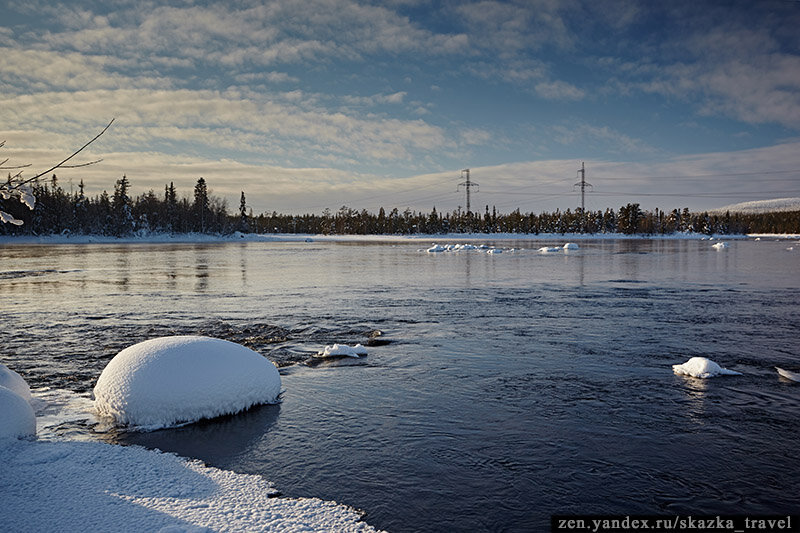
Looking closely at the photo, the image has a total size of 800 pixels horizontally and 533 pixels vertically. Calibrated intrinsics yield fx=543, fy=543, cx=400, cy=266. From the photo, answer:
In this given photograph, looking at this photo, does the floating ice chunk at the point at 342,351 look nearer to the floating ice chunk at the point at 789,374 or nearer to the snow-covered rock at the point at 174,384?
the snow-covered rock at the point at 174,384

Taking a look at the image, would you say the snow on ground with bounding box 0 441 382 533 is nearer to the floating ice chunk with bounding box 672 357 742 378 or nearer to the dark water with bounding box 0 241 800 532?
the dark water with bounding box 0 241 800 532

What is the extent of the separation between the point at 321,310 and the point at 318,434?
9810 millimetres

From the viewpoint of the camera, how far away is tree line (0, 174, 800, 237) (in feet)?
322

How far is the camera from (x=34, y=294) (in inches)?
782

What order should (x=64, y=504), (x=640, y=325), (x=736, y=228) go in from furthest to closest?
(x=736, y=228)
(x=640, y=325)
(x=64, y=504)

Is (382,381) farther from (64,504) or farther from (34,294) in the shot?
(34,294)

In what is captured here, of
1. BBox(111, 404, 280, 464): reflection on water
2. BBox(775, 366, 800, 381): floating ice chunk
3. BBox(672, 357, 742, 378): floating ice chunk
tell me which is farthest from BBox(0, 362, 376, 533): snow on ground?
BBox(775, 366, 800, 381): floating ice chunk

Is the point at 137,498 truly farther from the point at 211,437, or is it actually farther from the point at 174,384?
the point at 174,384

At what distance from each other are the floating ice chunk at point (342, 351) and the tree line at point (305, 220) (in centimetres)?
8515

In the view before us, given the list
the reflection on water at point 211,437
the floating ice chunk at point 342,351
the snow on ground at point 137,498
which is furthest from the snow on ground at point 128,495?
the floating ice chunk at point 342,351

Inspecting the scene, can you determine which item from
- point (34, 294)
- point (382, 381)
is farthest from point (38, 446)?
point (34, 294)

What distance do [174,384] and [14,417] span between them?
1.74 m

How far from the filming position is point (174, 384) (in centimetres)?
720

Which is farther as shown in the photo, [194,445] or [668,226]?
[668,226]
